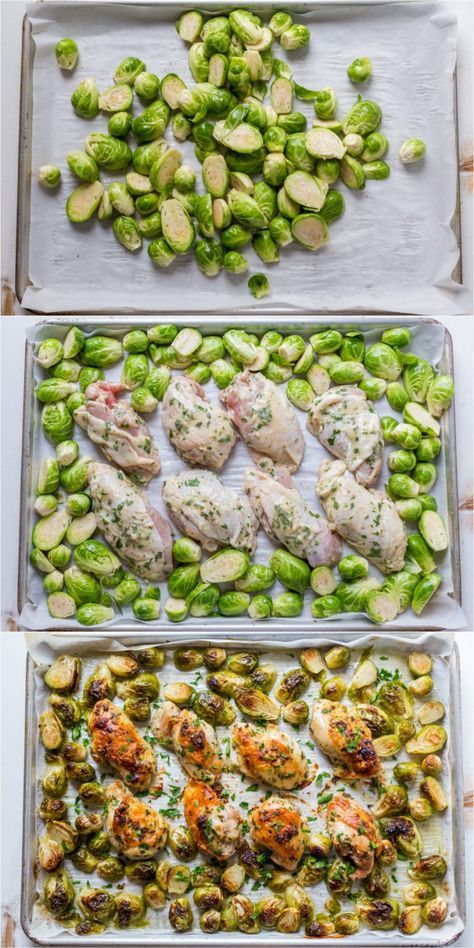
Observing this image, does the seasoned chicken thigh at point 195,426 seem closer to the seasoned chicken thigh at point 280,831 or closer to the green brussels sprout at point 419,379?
the green brussels sprout at point 419,379

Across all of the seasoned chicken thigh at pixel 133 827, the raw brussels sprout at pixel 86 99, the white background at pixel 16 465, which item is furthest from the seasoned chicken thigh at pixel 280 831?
the raw brussels sprout at pixel 86 99

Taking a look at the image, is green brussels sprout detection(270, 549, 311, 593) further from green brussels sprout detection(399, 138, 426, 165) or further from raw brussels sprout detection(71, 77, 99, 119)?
raw brussels sprout detection(71, 77, 99, 119)

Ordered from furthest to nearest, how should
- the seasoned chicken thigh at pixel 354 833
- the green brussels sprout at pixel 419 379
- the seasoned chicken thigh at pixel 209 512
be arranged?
the green brussels sprout at pixel 419 379 → the seasoned chicken thigh at pixel 209 512 → the seasoned chicken thigh at pixel 354 833

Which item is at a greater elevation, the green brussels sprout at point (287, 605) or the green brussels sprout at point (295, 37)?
the green brussels sprout at point (295, 37)

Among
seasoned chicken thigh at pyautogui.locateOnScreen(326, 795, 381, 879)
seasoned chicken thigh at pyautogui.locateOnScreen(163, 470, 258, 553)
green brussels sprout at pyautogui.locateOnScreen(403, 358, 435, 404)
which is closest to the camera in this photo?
seasoned chicken thigh at pyautogui.locateOnScreen(326, 795, 381, 879)

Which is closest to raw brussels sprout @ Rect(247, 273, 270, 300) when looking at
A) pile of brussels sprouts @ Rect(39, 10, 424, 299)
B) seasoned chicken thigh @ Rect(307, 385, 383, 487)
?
pile of brussels sprouts @ Rect(39, 10, 424, 299)

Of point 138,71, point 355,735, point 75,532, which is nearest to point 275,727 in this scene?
point 355,735

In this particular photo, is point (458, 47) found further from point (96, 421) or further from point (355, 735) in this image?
point (355, 735)

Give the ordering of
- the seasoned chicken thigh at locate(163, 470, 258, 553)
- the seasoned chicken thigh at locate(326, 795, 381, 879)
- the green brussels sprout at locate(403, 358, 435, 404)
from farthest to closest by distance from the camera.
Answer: the green brussels sprout at locate(403, 358, 435, 404) < the seasoned chicken thigh at locate(163, 470, 258, 553) < the seasoned chicken thigh at locate(326, 795, 381, 879)
